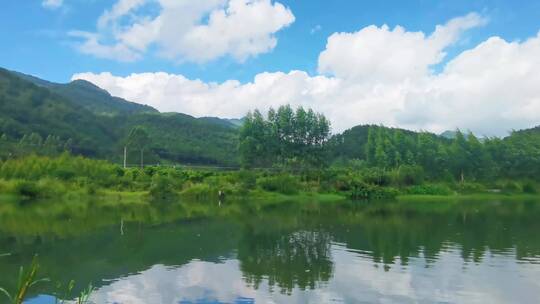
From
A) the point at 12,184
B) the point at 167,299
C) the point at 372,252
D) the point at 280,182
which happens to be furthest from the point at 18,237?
the point at 280,182

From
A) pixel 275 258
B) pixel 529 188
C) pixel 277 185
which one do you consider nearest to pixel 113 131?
pixel 277 185

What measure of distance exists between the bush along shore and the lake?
20053 mm

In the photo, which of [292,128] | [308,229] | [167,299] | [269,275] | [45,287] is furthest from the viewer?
[292,128]

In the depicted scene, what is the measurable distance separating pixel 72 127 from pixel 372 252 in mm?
119751

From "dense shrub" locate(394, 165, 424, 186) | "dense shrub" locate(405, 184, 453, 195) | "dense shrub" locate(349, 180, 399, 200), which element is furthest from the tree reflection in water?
"dense shrub" locate(394, 165, 424, 186)

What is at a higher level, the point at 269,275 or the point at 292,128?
the point at 292,128

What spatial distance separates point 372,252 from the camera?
20969 mm

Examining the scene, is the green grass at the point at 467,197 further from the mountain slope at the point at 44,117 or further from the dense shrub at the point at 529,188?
the mountain slope at the point at 44,117

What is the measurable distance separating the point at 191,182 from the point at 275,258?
4231 centimetres

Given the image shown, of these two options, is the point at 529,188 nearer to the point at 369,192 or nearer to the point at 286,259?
the point at 369,192

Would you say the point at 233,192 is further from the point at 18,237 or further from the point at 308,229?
the point at 18,237

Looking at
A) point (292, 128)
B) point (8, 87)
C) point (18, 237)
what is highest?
point (8, 87)

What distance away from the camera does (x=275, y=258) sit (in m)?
19.2

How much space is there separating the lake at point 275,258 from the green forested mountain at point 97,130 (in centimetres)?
6919
